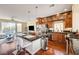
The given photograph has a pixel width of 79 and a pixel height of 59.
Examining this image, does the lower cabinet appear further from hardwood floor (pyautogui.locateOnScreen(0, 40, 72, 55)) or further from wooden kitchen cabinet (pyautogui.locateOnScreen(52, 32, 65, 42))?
wooden kitchen cabinet (pyautogui.locateOnScreen(52, 32, 65, 42))

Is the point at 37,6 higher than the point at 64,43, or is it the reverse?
the point at 37,6

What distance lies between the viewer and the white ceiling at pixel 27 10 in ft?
5.57

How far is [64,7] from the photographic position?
172cm

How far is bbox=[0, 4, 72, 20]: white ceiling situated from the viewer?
1699 millimetres

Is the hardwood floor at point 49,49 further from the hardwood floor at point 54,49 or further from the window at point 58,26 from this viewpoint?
the window at point 58,26

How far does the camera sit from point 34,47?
179cm

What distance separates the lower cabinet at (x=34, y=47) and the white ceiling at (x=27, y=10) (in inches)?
17.7

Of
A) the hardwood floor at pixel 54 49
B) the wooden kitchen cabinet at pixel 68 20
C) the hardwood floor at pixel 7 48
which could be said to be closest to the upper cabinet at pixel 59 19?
the wooden kitchen cabinet at pixel 68 20

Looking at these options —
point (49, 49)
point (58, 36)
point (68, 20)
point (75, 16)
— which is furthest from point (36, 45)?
point (75, 16)

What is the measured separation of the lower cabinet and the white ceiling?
0.45 meters

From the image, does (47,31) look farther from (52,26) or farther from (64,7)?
(64,7)

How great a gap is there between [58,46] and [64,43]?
0.12 m

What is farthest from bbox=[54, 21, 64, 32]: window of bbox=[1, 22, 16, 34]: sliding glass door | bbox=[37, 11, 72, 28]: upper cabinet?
bbox=[1, 22, 16, 34]: sliding glass door
